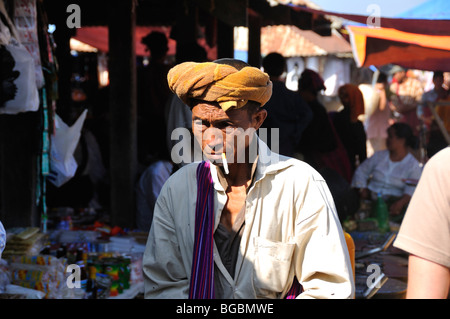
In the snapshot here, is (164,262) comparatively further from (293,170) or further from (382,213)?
(382,213)

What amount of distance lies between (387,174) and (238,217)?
5.82 m

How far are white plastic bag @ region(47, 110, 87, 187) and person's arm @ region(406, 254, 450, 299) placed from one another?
14.3ft

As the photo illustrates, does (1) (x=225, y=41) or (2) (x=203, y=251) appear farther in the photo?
(1) (x=225, y=41)

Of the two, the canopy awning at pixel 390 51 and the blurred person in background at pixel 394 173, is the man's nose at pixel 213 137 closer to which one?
the canopy awning at pixel 390 51

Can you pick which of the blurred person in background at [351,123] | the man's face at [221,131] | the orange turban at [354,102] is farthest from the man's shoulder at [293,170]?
the orange turban at [354,102]

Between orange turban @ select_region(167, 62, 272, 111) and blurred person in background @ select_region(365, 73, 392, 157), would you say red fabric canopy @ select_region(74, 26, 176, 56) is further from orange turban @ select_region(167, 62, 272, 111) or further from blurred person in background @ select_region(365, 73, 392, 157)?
orange turban @ select_region(167, 62, 272, 111)

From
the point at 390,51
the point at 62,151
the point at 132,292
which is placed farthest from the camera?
the point at 390,51

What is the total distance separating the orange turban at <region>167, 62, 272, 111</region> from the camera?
8.59ft

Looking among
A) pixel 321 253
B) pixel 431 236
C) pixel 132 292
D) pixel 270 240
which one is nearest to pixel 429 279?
pixel 431 236

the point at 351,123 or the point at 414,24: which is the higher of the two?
the point at 414,24

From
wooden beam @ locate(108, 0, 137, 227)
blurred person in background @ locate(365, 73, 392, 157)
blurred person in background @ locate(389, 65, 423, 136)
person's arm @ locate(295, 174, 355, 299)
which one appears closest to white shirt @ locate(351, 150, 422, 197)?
wooden beam @ locate(108, 0, 137, 227)

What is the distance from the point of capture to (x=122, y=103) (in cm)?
620

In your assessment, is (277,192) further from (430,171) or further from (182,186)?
(430,171)

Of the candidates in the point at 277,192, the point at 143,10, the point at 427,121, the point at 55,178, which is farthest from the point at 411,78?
the point at 277,192
